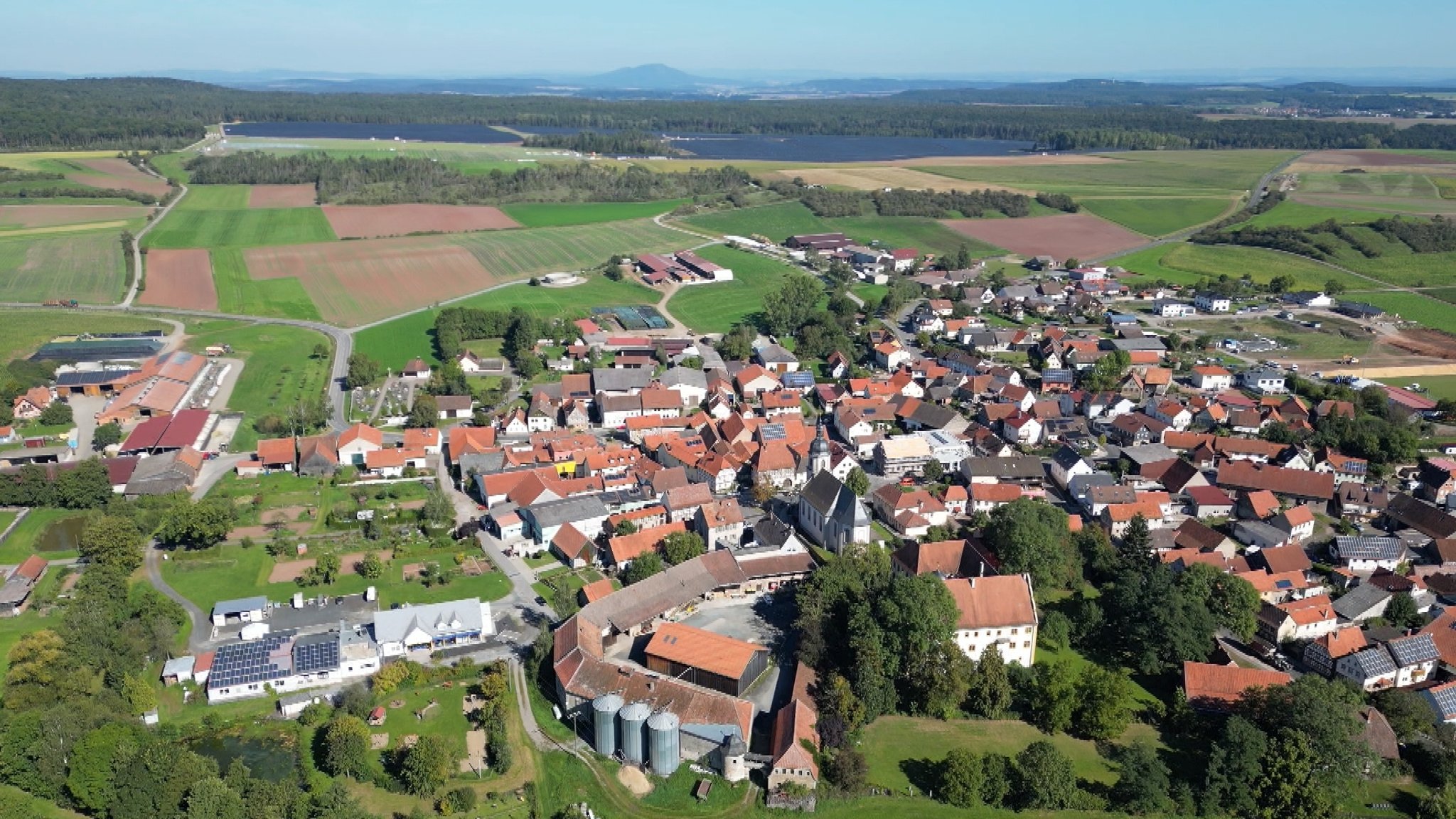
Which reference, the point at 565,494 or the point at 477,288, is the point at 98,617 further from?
the point at 477,288

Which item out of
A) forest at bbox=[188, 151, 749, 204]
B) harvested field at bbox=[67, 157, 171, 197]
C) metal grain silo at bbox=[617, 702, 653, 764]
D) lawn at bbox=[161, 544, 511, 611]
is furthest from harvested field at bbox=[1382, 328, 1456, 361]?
harvested field at bbox=[67, 157, 171, 197]

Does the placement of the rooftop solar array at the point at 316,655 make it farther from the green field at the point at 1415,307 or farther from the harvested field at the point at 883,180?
the harvested field at the point at 883,180

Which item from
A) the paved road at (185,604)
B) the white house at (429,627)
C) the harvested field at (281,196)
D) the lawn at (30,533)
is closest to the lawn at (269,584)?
the paved road at (185,604)

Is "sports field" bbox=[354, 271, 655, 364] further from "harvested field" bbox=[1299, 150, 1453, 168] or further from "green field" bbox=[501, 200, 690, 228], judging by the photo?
"harvested field" bbox=[1299, 150, 1453, 168]

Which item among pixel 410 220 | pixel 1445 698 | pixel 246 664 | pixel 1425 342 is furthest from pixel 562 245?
pixel 1445 698

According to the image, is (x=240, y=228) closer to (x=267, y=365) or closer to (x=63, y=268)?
(x=63, y=268)

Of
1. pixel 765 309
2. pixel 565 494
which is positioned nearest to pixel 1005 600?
pixel 565 494

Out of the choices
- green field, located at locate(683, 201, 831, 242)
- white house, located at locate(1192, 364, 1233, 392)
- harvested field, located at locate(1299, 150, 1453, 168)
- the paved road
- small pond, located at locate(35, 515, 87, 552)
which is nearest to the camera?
the paved road
